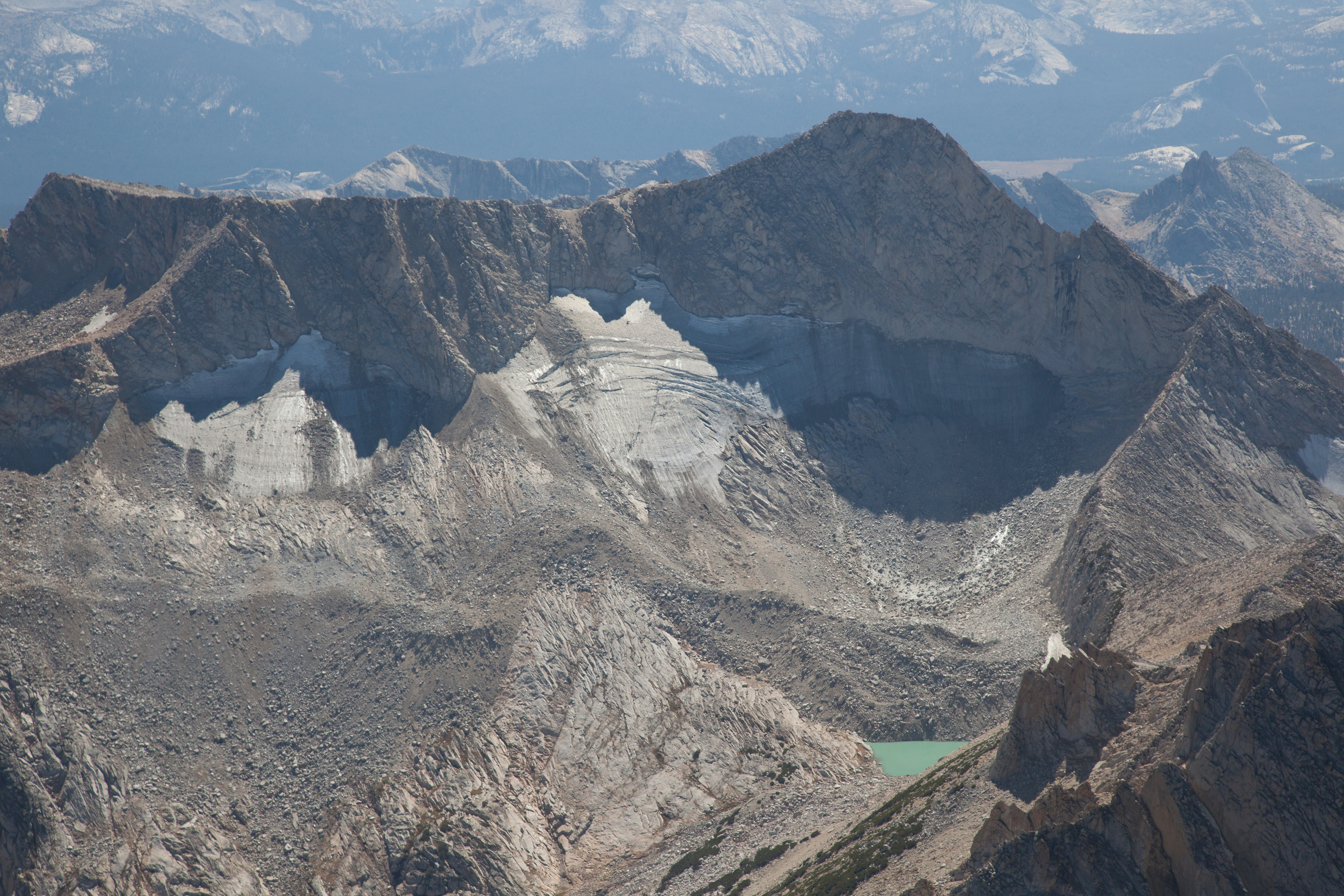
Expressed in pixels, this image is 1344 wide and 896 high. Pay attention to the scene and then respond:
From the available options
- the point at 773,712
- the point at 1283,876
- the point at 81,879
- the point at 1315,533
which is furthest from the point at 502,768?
the point at 1315,533

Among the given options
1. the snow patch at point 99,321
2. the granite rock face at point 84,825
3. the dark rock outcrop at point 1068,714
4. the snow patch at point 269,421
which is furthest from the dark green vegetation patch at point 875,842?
the snow patch at point 99,321

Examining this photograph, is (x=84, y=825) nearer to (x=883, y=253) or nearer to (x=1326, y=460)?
(x=883, y=253)

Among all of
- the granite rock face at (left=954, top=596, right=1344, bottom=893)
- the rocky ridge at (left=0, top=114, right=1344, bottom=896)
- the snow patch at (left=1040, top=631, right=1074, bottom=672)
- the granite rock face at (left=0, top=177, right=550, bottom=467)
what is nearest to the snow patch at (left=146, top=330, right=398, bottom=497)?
the rocky ridge at (left=0, top=114, right=1344, bottom=896)

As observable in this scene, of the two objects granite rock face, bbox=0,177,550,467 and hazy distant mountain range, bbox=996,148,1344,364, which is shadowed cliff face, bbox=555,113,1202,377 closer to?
granite rock face, bbox=0,177,550,467

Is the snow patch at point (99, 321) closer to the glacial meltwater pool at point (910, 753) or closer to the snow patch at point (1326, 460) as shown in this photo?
the glacial meltwater pool at point (910, 753)

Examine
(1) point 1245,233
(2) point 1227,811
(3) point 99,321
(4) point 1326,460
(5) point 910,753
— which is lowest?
(5) point 910,753

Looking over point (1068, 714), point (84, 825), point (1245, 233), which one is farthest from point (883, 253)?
point (1245, 233)

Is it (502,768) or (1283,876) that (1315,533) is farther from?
(502,768)

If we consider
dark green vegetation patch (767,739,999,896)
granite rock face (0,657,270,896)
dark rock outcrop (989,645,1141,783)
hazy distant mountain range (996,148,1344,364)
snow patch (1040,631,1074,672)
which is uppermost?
hazy distant mountain range (996,148,1344,364)
